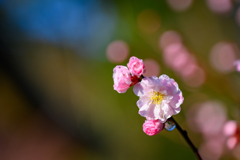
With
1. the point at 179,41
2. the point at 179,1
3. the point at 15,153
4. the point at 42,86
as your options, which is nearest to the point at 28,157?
the point at 15,153

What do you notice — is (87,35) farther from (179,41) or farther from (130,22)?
(179,41)

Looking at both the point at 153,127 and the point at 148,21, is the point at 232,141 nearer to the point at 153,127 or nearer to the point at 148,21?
the point at 153,127

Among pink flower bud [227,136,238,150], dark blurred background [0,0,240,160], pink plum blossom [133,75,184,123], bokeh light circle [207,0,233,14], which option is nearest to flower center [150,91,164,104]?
pink plum blossom [133,75,184,123]

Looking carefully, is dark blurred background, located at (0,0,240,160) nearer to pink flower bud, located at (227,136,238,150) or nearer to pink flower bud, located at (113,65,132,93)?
pink flower bud, located at (227,136,238,150)

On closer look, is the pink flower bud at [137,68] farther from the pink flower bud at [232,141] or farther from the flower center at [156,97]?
the pink flower bud at [232,141]

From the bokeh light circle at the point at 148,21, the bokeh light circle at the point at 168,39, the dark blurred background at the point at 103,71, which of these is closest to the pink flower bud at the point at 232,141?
the dark blurred background at the point at 103,71

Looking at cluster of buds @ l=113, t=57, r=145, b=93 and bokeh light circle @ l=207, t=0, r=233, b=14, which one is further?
bokeh light circle @ l=207, t=0, r=233, b=14

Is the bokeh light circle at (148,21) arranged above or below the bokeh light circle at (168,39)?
above
